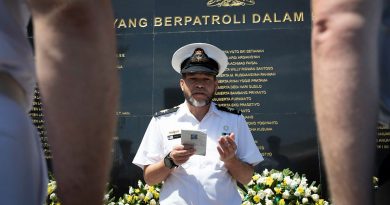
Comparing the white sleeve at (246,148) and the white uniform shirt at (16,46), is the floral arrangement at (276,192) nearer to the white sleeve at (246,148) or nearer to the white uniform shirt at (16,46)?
the white sleeve at (246,148)

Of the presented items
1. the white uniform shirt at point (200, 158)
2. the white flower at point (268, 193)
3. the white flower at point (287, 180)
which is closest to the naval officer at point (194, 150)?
the white uniform shirt at point (200, 158)

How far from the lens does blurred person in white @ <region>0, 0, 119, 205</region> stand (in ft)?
2.69

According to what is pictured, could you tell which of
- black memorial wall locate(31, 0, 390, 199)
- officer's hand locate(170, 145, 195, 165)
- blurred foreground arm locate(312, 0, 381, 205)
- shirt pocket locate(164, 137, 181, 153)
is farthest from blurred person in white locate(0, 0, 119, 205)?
black memorial wall locate(31, 0, 390, 199)

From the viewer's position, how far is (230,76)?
251 inches

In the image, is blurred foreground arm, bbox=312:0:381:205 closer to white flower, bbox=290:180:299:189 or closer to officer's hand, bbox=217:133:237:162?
officer's hand, bbox=217:133:237:162

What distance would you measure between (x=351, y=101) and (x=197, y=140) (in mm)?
2636

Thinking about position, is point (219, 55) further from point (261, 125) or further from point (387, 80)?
point (387, 80)

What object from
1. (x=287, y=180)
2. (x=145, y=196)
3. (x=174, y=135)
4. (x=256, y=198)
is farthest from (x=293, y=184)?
(x=174, y=135)

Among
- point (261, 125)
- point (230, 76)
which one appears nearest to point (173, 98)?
point (230, 76)

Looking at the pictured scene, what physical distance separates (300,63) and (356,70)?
18.5 ft

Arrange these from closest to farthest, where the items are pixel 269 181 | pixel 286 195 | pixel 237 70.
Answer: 1. pixel 286 195
2. pixel 269 181
3. pixel 237 70

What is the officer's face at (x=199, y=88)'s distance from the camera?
12.9ft

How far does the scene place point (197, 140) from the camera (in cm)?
346

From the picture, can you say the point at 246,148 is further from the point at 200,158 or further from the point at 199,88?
the point at 199,88
